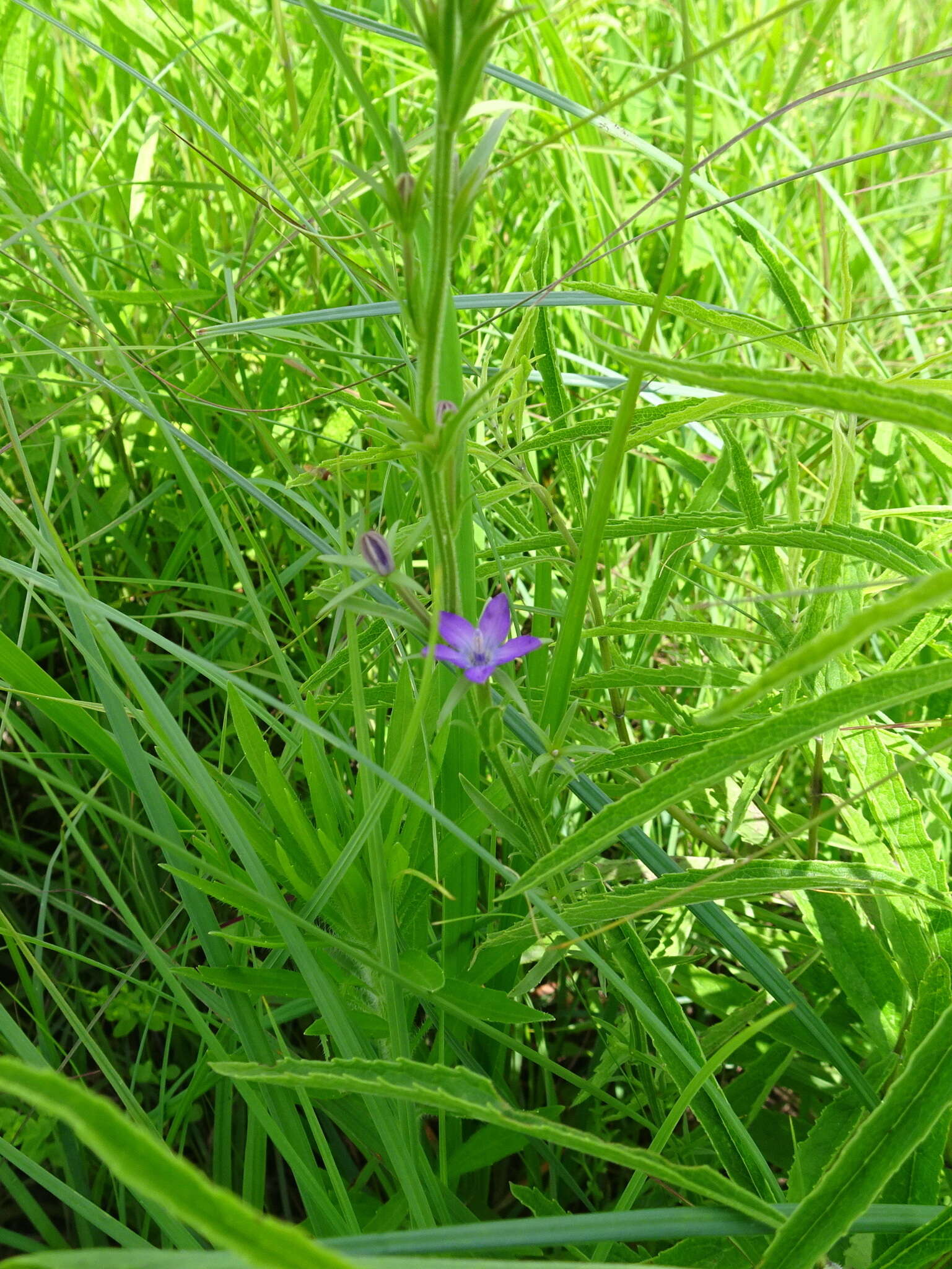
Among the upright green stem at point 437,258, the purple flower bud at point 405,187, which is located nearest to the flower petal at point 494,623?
the upright green stem at point 437,258

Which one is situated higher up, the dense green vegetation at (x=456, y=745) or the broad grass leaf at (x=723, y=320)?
the broad grass leaf at (x=723, y=320)

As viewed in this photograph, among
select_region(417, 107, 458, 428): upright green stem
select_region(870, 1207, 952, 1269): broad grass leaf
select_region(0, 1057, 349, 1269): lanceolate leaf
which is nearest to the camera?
select_region(0, 1057, 349, 1269): lanceolate leaf

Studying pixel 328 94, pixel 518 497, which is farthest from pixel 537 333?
pixel 328 94

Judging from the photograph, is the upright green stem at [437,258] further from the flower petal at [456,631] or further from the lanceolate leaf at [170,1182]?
the lanceolate leaf at [170,1182]

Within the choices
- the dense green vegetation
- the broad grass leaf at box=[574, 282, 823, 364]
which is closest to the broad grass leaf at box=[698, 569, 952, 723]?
the dense green vegetation

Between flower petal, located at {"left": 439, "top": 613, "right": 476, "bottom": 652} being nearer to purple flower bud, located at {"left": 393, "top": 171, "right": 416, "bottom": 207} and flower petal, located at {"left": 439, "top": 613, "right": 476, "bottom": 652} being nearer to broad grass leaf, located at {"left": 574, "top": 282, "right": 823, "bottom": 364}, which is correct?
purple flower bud, located at {"left": 393, "top": 171, "right": 416, "bottom": 207}

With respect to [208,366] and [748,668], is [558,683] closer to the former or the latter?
[748,668]
